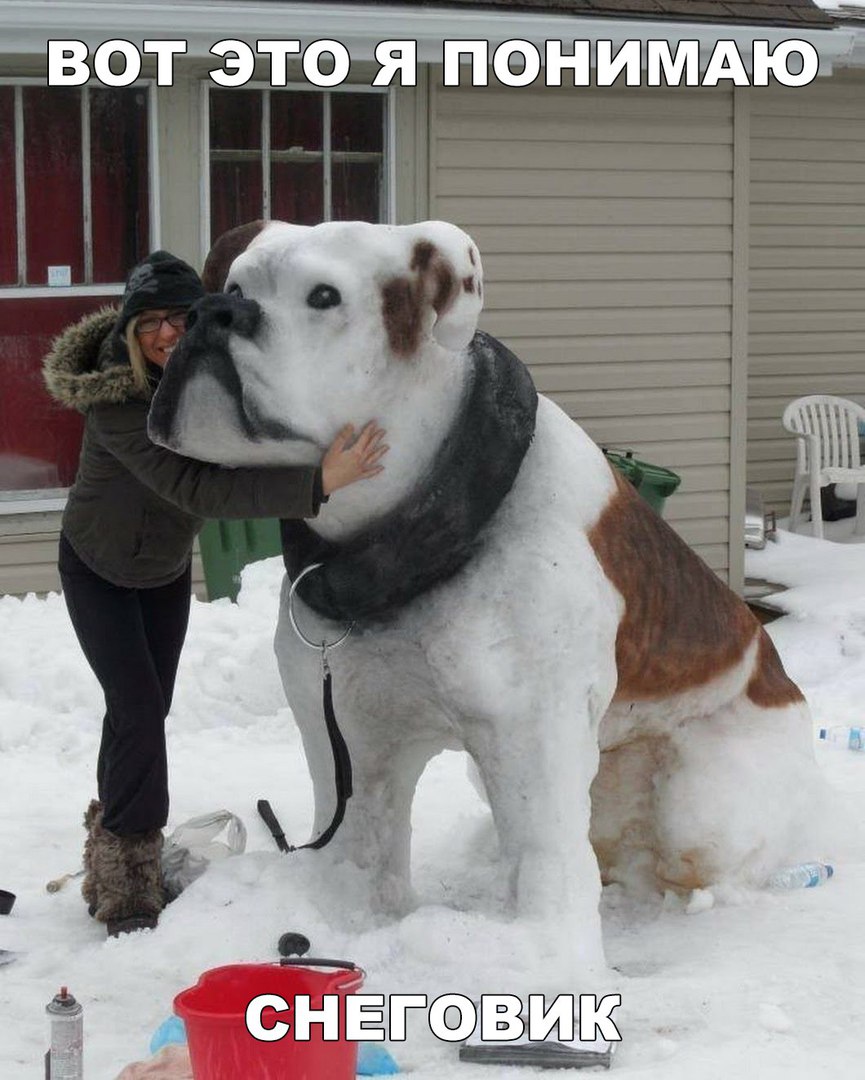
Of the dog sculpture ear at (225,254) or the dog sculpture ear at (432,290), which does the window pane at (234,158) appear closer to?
the dog sculpture ear at (225,254)

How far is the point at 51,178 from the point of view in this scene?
8406 millimetres

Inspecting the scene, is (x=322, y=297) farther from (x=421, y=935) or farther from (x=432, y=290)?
(x=421, y=935)

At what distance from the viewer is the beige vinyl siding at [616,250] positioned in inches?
364

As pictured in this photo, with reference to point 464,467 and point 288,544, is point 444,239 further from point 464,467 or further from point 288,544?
point 288,544

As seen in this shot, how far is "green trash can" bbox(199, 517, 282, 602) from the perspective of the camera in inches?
335

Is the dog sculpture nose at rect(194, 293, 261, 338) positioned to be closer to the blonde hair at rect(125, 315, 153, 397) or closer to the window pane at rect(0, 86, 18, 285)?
the blonde hair at rect(125, 315, 153, 397)

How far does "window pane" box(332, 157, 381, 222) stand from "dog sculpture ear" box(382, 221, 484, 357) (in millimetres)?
5365

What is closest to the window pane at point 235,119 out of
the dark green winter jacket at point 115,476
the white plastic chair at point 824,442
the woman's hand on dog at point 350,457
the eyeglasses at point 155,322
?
the dark green winter jacket at point 115,476

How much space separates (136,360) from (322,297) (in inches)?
38.5

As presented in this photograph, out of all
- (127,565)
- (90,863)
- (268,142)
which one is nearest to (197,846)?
(90,863)

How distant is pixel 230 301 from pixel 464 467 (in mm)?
625

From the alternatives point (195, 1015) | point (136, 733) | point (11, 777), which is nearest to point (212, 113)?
point (11, 777)

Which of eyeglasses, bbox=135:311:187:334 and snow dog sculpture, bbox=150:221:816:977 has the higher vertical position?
eyeglasses, bbox=135:311:187:334

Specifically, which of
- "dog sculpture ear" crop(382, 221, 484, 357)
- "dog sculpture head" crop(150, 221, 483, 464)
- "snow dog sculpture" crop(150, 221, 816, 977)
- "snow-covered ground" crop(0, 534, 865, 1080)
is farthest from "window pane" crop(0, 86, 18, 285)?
"dog sculpture ear" crop(382, 221, 484, 357)
